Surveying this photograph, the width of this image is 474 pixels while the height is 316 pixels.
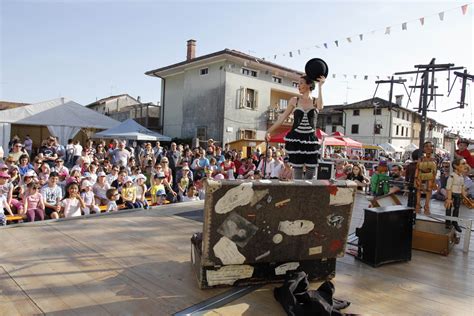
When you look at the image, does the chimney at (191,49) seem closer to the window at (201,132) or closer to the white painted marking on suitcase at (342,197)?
the window at (201,132)

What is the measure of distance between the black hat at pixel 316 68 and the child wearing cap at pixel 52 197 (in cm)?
453

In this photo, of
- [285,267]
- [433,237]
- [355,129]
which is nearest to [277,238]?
[285,267]

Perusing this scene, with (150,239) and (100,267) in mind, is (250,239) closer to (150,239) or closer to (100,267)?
(100,267)

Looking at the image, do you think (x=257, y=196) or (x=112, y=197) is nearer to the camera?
(x=257, y=196)

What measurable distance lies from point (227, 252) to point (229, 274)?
0.24 metres

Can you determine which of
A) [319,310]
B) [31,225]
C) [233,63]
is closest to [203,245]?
[319,310]

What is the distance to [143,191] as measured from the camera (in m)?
7.25

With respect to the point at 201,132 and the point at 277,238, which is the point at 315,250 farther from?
the point at 201,132

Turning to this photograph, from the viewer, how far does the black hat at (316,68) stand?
346cm

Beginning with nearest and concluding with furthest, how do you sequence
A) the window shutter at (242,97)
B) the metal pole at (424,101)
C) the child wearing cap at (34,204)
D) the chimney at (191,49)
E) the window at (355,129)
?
the child wearing cap at (34,204), the metal pole at (424,101), the window shutter at (242,97), the chimney at (191,49), the window at (355,129)

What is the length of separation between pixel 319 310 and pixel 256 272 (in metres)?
0.67

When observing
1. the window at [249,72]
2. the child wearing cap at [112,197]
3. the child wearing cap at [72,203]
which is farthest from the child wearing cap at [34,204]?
the window at [249,72]

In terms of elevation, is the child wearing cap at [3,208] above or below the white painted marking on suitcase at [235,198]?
below

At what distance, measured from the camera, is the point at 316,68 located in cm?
346
